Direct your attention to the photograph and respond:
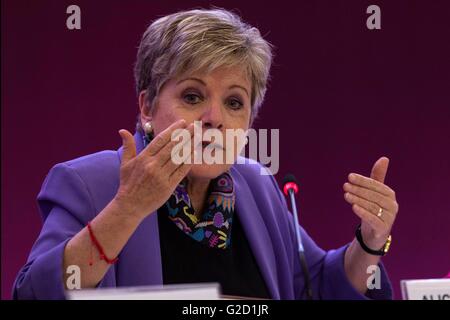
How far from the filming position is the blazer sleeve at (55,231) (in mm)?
1161

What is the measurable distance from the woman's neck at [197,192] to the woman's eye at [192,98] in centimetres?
20

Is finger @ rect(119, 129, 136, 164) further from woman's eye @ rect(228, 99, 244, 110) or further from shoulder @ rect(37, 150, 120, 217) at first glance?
woman's eye @ rect(228, 99, 244, 110)

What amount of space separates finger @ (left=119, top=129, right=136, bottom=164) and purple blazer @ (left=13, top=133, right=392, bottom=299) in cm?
20

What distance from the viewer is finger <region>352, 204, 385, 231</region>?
1.36 meters

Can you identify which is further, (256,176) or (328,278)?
(256,176)

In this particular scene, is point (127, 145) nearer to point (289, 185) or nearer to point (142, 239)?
point (142, 239)

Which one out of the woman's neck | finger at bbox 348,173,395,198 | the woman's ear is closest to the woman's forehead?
the woman's ear

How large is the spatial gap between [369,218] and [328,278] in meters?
0.30

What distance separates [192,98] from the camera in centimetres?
146

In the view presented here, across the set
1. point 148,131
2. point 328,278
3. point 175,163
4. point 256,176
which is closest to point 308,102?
point 256,176

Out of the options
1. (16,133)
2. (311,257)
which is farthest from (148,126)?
(16,133)

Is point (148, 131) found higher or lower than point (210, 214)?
higher

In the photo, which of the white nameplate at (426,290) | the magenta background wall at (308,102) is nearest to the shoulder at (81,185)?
the white nameplate at (426,290)
